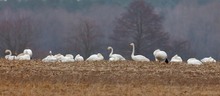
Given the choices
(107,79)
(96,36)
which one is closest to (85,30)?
(96,36)

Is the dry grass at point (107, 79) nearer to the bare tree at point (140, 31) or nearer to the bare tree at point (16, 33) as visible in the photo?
the bare tree at point (140, 31)

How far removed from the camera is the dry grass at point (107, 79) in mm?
17609

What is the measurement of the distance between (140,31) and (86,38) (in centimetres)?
597

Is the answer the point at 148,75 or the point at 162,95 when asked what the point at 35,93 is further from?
the point at 148,75

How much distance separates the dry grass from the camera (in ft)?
57.8

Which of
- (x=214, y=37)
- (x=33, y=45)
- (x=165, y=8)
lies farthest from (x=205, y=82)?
(x=165, y=8)

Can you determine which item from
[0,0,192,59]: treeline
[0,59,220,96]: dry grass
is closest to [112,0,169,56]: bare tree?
[0,0,192,59]: treeline

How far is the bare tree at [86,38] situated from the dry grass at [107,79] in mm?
30662

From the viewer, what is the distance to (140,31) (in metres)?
52.2

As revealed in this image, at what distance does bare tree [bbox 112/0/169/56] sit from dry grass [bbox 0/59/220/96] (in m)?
27.3

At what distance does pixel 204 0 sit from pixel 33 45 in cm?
2441

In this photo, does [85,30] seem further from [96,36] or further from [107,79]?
[107,79]

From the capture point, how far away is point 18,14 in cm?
6875

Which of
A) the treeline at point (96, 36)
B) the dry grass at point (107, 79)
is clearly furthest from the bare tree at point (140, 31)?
the dry grass at point (107, 79)
